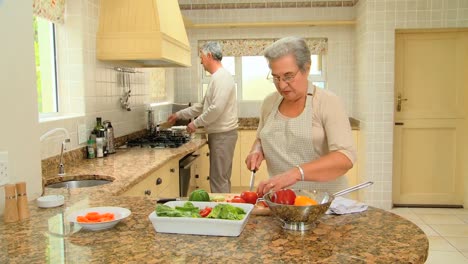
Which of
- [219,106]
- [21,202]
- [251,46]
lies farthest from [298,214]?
[251,46]

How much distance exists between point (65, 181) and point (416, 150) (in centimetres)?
392

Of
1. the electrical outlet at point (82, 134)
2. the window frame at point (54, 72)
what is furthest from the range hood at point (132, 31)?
the electrical outlet at point (82, 134)

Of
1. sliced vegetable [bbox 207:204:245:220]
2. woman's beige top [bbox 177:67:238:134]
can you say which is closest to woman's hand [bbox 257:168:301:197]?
sliced vegetable [bbox 207:204:245:220]

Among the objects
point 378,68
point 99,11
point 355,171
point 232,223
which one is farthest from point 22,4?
point 355,171

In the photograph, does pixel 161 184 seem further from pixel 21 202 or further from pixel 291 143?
pixel 21 202

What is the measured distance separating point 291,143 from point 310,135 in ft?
0.32

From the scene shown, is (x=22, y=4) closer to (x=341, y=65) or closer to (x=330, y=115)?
(x=330, y=115)

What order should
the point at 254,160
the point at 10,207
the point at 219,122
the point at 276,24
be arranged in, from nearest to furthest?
the point at 10,207 < the point at 254,160 < the point at 219,122 < the point at 276,24

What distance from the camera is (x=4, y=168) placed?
170 cm

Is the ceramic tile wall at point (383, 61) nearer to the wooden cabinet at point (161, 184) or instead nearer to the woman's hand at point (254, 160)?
the wooden cabinet at point (161, 184)

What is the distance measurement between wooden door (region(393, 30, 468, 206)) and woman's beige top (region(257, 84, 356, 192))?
3259 mm

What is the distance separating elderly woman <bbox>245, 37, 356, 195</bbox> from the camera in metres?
1.88

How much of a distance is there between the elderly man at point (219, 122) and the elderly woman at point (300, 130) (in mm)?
1895

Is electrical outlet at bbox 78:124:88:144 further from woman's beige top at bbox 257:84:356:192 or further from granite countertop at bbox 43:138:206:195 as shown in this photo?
woman's beige top at bbox 257:84:356:192
